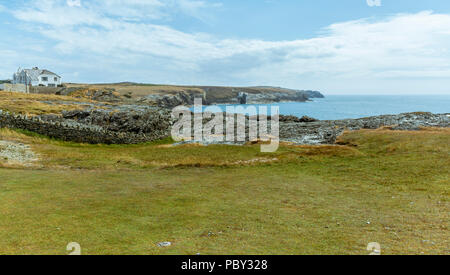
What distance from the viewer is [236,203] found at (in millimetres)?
21578

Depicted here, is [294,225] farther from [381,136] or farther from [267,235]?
[381,136]

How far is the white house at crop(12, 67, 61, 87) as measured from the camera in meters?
154

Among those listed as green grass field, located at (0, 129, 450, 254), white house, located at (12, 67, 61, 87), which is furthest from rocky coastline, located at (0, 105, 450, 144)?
white house, located at (12, 67, 61, 87)

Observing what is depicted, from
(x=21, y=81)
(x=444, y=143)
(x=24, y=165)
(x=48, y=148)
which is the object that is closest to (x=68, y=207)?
(x=24, y=165)

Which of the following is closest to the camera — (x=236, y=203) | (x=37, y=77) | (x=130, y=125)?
(x=236, y=203)

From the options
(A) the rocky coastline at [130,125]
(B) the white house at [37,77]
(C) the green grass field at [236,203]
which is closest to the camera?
(C) the green grass field at [236,203]

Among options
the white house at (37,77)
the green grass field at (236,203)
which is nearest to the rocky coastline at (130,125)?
the green grass field at (236,203)

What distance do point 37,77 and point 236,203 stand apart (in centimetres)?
17169

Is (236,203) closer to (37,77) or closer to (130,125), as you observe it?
(130,125)

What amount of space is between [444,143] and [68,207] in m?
43.5

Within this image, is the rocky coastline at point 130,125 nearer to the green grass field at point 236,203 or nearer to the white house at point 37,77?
the green grass field at point 236,203

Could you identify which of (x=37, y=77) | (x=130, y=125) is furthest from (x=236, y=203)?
(x=37, y=77)

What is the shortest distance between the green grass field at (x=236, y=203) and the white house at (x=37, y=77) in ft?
458

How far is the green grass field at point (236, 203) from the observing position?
13602 millimetres
